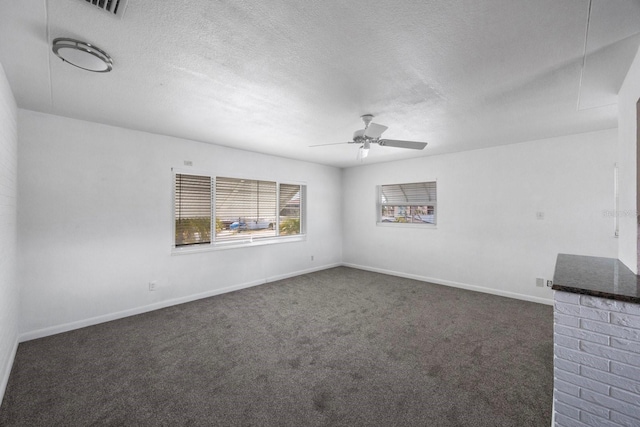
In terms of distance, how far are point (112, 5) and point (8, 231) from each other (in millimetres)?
2277

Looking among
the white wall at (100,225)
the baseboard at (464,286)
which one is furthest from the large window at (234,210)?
the baseboard at (464,286)

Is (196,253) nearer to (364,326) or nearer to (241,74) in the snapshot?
(364,326)

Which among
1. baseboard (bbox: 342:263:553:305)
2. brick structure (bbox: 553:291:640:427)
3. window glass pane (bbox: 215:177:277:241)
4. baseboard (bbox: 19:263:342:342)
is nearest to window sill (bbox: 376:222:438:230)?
baseboard (bbox: 342:263:553:305)

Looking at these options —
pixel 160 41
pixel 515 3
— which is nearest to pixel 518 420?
pixel 515 3

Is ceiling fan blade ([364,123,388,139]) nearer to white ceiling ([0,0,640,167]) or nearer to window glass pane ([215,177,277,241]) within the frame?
white ceiling ([0,0,640,167])

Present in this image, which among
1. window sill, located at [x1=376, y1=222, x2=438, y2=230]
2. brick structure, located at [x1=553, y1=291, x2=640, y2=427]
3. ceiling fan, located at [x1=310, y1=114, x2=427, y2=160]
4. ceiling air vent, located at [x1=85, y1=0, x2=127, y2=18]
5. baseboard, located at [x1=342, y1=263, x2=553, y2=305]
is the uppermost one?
ceiling air vent, located at [x1=85, y1=0, x2=127, y2=18]

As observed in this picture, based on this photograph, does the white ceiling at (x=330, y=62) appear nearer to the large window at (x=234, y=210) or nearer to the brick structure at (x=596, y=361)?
the large window at (x=234, y=210)

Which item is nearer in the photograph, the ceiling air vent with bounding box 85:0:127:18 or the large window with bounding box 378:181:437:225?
the ceiling air vent with bounding box 85:0:127:18

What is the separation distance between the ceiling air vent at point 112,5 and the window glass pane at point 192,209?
278 centimetres

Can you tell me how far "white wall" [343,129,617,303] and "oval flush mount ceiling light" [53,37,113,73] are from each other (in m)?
4.73

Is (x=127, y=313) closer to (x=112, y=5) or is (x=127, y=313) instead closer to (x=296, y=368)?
(x=296, y=368)

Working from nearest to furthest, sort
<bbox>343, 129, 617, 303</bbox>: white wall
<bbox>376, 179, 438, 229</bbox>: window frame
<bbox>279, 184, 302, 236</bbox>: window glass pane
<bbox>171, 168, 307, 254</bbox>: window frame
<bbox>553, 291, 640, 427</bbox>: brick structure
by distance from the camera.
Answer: <bbox>553, 291, 640, 427</bbox>: brick structure < <bbox>343, 129, 617, 303</bbox>: white wall < <bbox>171, 168, 307, 254</bbox>: window frame < <bbox>376, 179, 438, 229</bbox>: window frame < <bbox>279, 184, 302, 236</bbox>: window glass pane

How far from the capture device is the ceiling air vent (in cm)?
132

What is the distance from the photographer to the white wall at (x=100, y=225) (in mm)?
2869
